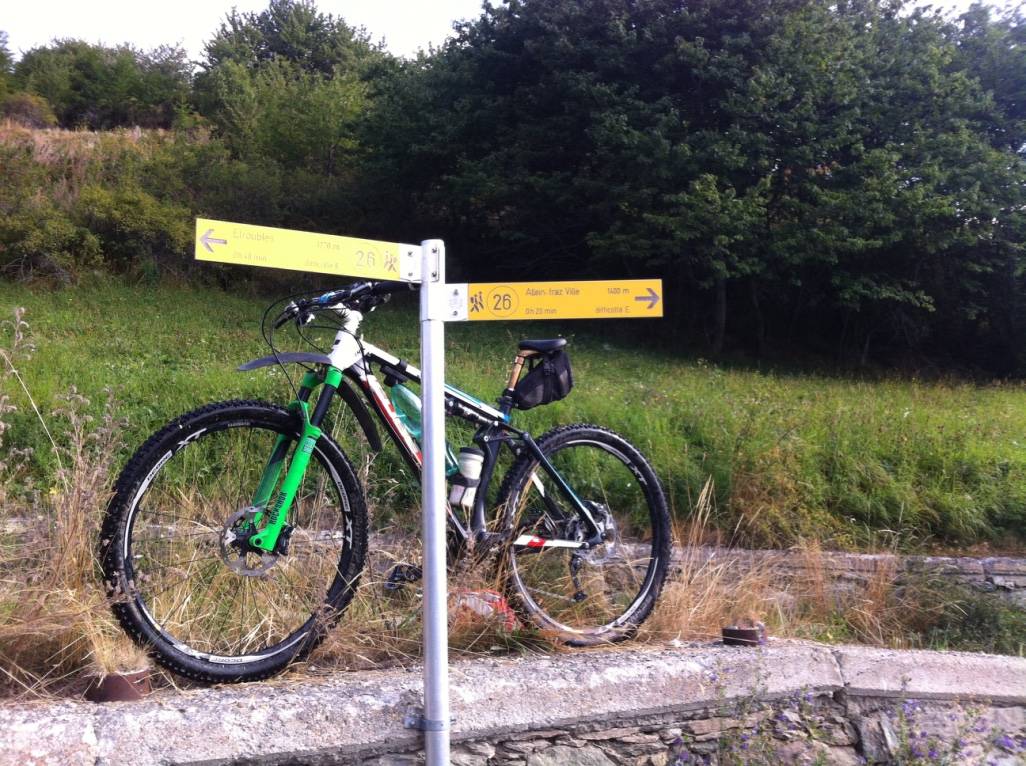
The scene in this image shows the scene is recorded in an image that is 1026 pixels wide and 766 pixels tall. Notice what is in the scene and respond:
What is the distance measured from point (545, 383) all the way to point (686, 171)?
11.3 m

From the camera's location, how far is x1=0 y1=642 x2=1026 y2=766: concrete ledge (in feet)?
6.28

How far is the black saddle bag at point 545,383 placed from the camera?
3.20 meters

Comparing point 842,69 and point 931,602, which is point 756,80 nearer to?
point 842,69

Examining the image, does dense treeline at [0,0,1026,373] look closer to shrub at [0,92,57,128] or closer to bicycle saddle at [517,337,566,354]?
shrub at [0,92,57,128]

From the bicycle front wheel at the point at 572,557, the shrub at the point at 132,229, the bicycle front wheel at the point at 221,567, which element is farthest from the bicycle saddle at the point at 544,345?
the shrub at the point at 132,229

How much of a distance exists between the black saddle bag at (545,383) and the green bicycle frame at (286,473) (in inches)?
32.5

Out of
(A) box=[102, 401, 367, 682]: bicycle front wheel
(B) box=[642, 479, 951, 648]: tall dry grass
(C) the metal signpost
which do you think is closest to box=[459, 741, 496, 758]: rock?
(C) the metal signpost

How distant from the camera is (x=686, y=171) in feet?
44.9

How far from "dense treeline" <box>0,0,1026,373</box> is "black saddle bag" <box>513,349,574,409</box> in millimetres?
10458

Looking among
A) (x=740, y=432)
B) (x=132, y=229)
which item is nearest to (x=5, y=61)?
(x=132, y=229)

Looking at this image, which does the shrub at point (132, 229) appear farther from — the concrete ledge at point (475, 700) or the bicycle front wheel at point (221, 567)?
the concrete ledge at point (475, 700)

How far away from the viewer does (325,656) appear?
2.61 m

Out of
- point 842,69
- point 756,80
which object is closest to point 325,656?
point 756,80

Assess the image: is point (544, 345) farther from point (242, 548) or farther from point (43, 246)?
point (43, 246)
